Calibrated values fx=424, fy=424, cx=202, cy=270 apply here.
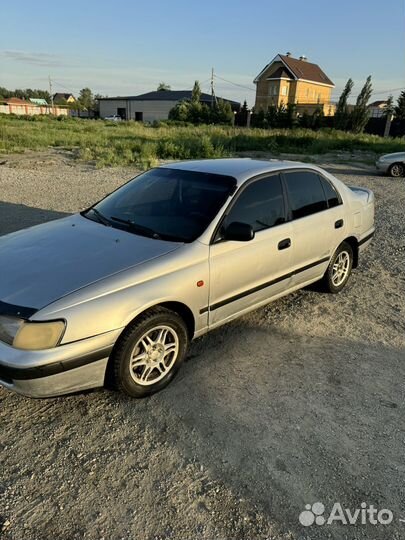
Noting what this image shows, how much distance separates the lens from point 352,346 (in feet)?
12.5

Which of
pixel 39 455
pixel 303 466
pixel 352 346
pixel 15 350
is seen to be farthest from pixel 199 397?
pixel 352 346

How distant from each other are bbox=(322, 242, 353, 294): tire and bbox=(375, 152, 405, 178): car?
11.5 metres

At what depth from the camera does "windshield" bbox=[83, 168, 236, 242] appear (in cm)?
340

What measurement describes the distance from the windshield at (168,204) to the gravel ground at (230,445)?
110cm

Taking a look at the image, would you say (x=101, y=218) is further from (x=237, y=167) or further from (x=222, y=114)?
(x=222, y=114)

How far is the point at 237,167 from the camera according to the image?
393 centimetres

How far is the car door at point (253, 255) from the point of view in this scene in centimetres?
332

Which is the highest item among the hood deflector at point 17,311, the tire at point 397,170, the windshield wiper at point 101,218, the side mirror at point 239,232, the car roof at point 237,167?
the car roof at point 237,167

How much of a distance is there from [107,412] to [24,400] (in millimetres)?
617

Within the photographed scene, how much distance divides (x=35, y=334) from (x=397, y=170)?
15.2 m

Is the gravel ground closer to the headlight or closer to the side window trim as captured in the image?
the headlight

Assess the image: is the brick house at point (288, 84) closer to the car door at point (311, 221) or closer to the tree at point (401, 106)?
the tree at point (401, 106)

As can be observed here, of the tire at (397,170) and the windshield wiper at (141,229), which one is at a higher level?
the windshield wiper at (141,229)

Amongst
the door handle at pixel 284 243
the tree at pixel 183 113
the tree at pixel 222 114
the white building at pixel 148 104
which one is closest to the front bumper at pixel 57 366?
the door handle at pixel 284 243
